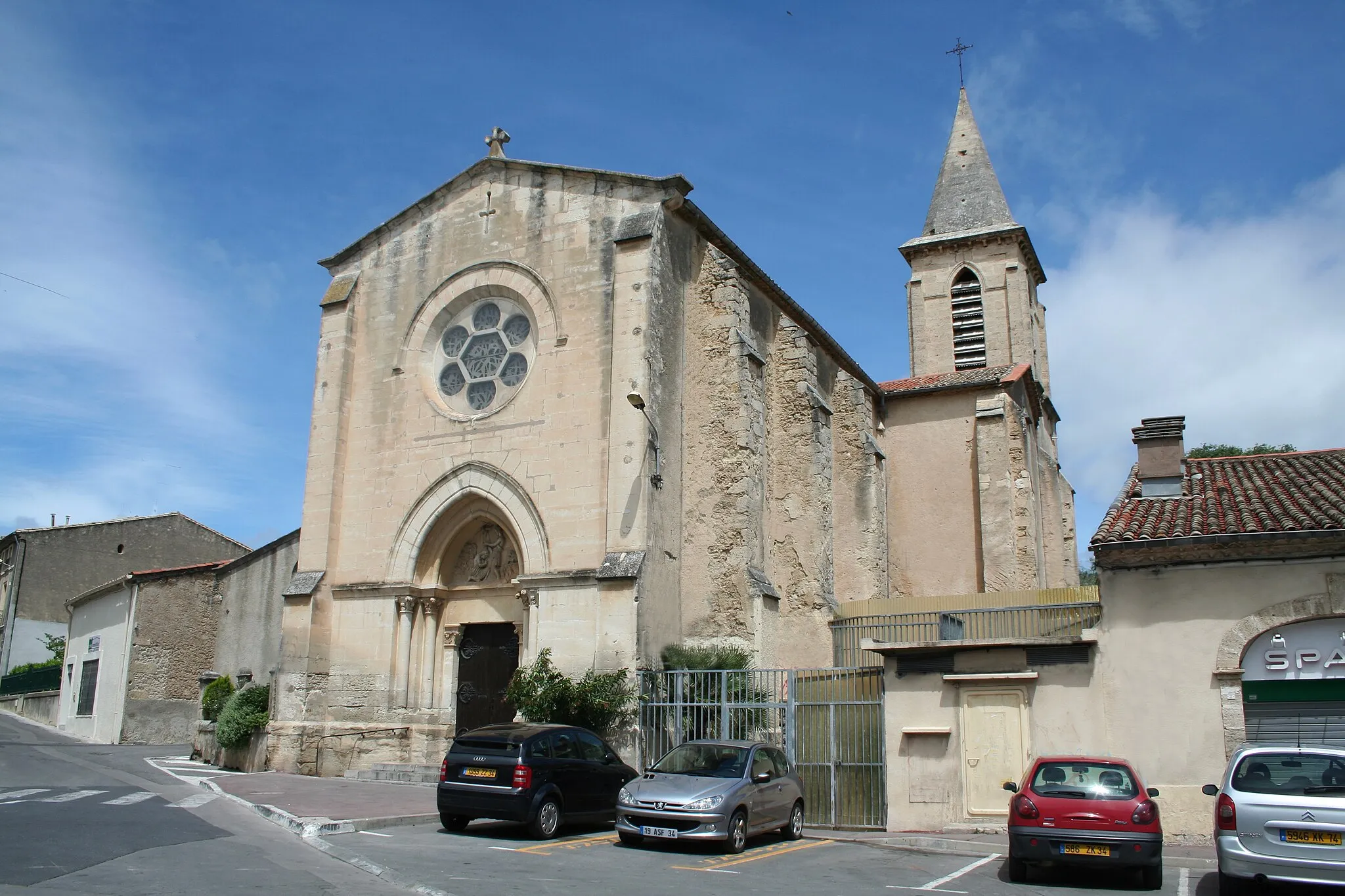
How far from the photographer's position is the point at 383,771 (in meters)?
17.6

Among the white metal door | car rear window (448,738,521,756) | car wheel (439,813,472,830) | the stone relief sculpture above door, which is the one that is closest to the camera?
car rear window (448,738,521,756)

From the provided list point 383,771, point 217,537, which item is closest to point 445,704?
point 383,771

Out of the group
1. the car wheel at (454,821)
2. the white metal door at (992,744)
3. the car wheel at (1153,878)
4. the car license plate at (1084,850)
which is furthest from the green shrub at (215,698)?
the car wheel at (1153,878)

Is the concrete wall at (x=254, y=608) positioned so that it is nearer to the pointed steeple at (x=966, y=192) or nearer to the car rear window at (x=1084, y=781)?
the car rear window at (x=1084, y=781)

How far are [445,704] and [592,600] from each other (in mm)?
4201

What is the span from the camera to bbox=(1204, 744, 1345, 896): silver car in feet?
27.3

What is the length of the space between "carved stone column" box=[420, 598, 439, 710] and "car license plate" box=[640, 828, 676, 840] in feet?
27.9

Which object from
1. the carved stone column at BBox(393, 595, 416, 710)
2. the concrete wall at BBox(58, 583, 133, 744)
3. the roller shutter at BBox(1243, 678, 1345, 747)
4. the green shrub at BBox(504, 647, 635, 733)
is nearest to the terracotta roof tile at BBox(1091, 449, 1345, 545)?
the roller shutter at BBox(1243, 678, 1345, 747)

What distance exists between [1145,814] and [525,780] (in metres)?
6.16

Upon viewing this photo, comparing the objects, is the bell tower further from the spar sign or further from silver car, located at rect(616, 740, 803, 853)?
silver car, located at rect(616, 740, 803, 853)

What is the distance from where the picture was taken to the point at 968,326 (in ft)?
111

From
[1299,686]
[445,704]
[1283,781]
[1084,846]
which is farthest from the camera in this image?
[445,704]

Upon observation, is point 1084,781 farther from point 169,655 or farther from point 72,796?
point 169,655

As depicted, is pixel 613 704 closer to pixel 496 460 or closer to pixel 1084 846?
pixel 496 460
